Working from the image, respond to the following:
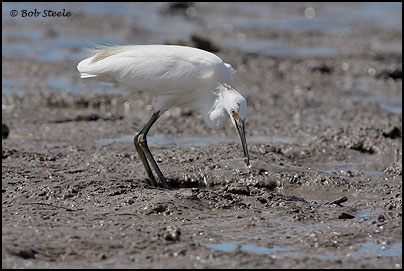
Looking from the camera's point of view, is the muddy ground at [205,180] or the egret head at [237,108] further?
the egret head at [237,108]

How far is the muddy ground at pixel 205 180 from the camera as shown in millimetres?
4766

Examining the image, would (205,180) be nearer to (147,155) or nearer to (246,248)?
(147,155)

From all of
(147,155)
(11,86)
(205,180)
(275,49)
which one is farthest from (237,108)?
(275,49)

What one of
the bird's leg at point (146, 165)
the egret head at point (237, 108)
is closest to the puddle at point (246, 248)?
the egret head at point (237, 108)

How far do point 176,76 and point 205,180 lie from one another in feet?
Result: 3.79

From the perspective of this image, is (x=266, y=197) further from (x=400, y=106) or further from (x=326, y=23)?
(x=326, y=23)

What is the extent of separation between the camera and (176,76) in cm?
664

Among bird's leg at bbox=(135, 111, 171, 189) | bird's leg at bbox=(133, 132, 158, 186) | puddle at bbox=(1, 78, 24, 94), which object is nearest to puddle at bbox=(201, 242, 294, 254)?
bird's leg at bbox=(135, 111, 171, 189)

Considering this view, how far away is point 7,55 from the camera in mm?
14484

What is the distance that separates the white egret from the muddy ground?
28.2 inches

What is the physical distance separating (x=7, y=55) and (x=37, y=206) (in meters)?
9.54

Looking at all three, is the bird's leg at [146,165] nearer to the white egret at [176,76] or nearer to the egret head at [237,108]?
the white egret at [176,76]

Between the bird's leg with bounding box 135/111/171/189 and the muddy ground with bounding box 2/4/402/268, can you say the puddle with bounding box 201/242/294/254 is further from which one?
the bird's leg with bounding box 135/111/171/189

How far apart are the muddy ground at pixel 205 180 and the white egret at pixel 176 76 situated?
72cm
